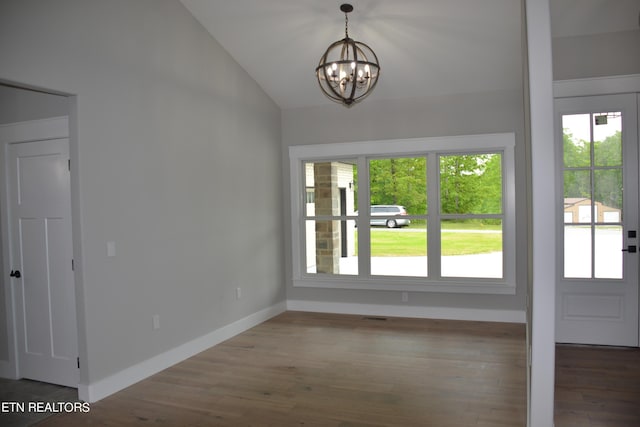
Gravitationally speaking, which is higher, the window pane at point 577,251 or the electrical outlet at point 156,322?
the window pane at point 577,251

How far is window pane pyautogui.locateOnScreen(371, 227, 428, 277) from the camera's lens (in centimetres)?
606

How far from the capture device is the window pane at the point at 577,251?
4.69 m

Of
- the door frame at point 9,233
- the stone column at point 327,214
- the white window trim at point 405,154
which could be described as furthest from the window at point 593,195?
the door frame at point 9,233

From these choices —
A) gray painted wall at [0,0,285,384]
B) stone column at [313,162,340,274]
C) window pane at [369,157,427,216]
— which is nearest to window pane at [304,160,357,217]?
stone column at [313,162,340,274]

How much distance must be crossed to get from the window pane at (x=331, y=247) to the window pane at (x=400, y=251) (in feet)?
1.00

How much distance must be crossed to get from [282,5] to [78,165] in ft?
7.71

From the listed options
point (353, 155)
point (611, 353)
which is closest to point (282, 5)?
point (353, 155)

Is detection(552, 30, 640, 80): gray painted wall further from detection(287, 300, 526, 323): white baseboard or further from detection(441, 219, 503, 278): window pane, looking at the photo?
detection(287, 300, 526, 323): white baseboard

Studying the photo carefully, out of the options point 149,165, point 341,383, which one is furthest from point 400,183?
point 149,165

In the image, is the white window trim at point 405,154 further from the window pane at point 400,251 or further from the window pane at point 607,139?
the window pane at point 607,139

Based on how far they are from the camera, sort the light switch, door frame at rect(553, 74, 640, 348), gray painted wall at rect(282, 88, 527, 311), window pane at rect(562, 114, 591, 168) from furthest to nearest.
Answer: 1. gray painted wall at rect(282, 88, 527, 311)
2. window pane at rect(562, 114, 591, 168)
3. door frame at rect(553, 74, 640, 348)
4. the light switch

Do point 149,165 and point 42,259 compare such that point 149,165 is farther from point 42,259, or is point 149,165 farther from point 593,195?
point 593,195

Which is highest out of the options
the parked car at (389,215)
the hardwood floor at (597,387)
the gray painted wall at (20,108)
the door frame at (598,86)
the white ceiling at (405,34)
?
the white ceiling at (405,34)

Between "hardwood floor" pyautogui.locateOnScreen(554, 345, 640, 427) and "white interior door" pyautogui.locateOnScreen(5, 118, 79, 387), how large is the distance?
145 inches
